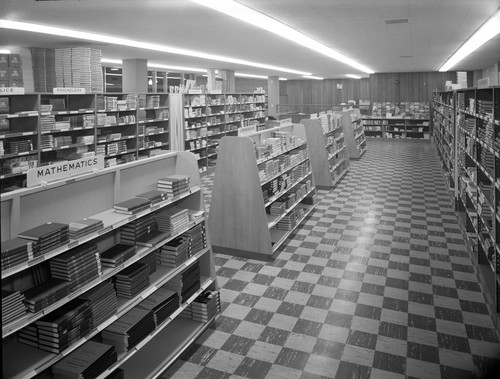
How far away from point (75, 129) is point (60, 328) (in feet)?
22.0

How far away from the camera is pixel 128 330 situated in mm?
3236

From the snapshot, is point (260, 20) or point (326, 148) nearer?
point (260, 20)

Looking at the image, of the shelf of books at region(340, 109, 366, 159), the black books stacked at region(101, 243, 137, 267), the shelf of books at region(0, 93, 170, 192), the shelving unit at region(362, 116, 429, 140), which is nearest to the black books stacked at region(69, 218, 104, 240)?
the black books stacked at region(101, 243, 137, 267)

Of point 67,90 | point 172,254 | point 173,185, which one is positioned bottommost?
point 172,254

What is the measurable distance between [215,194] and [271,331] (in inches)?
93.5

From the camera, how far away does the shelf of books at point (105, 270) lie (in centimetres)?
256

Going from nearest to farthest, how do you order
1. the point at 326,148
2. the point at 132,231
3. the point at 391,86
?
the point at 132,231 → the point at 326,148 → the point at 391,86

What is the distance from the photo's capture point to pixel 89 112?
8945 millimetres

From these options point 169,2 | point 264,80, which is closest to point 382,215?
point 169,2

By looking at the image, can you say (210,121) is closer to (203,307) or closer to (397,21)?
(397,21)

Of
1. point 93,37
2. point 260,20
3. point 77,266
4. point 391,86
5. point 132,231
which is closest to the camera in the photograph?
point 77,266

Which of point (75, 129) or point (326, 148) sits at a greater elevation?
point (75, 129)

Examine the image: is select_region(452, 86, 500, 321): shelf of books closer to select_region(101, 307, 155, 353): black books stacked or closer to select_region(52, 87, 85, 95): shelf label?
select_region(101, 307, 155, 353): black books stacked

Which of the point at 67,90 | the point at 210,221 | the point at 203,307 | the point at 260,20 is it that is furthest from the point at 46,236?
the point at 67,90
